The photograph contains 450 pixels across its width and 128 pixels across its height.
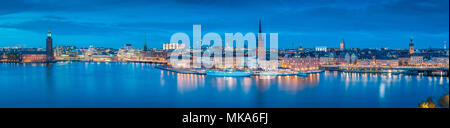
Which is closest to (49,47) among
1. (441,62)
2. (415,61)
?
(415,61)

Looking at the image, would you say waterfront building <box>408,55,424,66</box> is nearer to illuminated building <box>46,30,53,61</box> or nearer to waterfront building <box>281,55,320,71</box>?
waterfront building <box>281,55,320,71</box>

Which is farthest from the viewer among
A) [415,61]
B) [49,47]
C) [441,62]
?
[49,47]

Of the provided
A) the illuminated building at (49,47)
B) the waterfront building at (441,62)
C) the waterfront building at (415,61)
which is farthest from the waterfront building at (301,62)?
the illuminated building at (49,47)

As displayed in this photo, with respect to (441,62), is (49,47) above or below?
above

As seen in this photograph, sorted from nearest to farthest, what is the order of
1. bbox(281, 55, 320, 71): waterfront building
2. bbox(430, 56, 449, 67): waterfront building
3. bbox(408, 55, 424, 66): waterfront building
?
bbox(430, 56, 449, 67): waterfront building, bbox(281, 55, 320, 71): waterfront building, bbox(408, 55, 424, 66): waterfront building

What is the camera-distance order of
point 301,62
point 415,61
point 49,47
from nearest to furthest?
point 301,62 < point 415,61 < point 49,47

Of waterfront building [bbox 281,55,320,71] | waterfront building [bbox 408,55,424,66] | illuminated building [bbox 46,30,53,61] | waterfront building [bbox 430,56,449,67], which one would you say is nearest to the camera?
waterfront building [bbox 430,56,449,67]

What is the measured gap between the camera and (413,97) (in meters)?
5.79

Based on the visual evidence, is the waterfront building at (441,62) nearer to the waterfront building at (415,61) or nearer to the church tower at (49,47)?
the waterfront building at (415,61)

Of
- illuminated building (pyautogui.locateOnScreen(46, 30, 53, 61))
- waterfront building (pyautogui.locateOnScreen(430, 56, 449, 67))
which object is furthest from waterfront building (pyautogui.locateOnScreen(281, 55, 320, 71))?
illuminated building (pyautogui.locateOnScreen(46, 30, 53, 61))

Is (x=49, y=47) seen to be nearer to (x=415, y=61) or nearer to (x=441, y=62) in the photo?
(x=415, y=61)

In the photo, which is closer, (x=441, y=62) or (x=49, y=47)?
(x=441, y=62)
